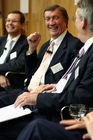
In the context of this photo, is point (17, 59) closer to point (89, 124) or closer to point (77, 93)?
point (77, 93)

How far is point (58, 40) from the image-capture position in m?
2.50

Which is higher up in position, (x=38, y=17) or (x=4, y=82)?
(x=38, y=17)

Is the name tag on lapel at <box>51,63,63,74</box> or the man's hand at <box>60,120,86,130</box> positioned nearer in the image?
the man's hand at <box>60,120,86,130</box>

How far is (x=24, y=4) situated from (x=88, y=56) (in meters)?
4.35

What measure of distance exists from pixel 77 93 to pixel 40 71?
100 cm

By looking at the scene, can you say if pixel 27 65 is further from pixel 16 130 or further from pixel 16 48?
pixel 16 130

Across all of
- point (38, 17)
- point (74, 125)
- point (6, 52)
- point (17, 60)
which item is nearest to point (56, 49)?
point (17, 60)

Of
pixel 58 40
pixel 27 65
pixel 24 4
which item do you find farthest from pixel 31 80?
pixel 24 4

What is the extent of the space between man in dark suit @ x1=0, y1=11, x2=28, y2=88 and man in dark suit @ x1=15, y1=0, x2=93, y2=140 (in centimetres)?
131

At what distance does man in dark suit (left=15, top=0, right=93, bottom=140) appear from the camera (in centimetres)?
126

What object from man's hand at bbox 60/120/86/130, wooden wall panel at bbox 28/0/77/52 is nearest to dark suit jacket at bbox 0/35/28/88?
man's hand at bbox 60/120/86/130

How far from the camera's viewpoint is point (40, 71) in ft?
8.25

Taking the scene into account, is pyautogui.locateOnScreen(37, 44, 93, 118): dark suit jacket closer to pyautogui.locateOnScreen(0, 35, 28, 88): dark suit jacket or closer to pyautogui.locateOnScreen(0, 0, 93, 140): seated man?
pyautogui.locateOnScreen(0, 0, 93, 140): seated man

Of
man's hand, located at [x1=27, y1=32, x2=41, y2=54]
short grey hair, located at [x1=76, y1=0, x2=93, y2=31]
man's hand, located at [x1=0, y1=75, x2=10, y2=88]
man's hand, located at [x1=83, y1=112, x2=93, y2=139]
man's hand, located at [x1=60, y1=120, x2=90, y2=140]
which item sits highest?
short grey hair, located at [x1=76, y1=0, x2=93, y2=31]
